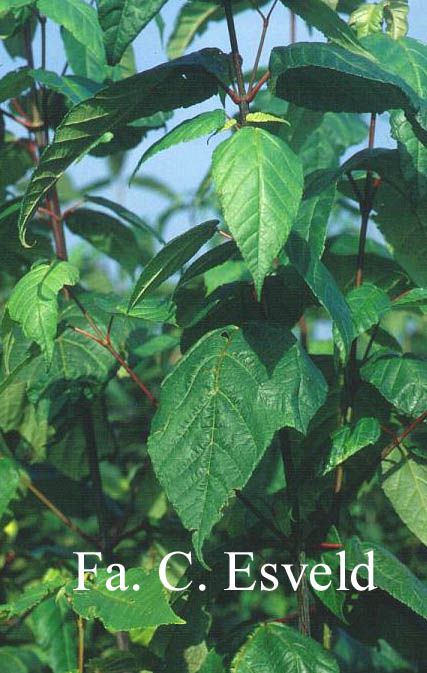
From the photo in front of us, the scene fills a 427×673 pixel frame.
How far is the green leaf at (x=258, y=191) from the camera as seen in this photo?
0.94 m

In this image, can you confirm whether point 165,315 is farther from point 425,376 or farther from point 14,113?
point 14,113

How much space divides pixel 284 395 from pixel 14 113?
104cm

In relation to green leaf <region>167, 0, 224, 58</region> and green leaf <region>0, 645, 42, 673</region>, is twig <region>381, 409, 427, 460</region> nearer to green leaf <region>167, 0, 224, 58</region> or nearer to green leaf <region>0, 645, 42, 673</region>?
green leaf <region>0, 645, 42, 673</region>

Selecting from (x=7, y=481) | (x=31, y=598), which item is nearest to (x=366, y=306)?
(x=31, y=598)

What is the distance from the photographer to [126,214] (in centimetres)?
170

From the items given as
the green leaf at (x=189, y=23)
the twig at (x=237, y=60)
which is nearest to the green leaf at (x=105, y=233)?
the green leaf at (x=189, y=23)

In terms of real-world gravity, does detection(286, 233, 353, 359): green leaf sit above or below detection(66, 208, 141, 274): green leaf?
above

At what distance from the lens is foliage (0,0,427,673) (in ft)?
3.53

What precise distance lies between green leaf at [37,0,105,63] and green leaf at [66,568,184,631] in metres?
0.82

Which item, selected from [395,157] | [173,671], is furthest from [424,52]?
[173,671]

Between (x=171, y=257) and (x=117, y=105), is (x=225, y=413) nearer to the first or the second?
(x=171, y=257)

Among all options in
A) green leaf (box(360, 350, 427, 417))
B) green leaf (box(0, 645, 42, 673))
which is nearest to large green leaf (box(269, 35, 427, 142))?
green leaf (box(360, 350, 427, 417))

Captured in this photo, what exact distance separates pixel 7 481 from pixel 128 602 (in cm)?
44

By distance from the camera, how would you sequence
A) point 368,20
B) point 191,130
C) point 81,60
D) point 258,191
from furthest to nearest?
1. point 81,60
2. point 368,20
3. point 191,130
4. point 258,191
